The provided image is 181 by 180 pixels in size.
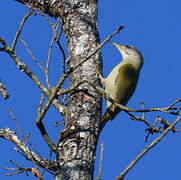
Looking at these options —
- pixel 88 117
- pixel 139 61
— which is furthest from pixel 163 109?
pixel 139 61

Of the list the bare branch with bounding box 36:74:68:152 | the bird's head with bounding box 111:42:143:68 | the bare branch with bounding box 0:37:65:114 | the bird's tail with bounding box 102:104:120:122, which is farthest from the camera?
the bird's head with bounding box 111:42:143:68

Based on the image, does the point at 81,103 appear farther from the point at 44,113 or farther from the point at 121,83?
the point at 121,83

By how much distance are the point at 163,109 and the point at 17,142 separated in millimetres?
1401

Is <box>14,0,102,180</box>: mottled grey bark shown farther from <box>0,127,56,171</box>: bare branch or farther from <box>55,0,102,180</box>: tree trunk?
<box>0,127,56,171</box>: bare branch

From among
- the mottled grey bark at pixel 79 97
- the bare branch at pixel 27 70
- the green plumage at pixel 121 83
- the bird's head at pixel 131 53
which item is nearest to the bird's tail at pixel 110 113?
the green plumage at pixel 121 83

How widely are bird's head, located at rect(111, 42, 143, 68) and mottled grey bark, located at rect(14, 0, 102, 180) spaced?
5.53ft

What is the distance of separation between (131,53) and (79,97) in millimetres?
2612

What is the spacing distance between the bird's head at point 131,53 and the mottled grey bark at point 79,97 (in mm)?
1686

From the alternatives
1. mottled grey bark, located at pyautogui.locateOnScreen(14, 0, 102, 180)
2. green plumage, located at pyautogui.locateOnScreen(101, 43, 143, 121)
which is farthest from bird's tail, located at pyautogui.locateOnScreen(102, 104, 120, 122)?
mottled grey bark, located at pyautogui.locateOnScreen(14, 0, 102, 180)

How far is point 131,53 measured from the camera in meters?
6.38

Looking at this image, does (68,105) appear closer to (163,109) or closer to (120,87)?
(163,109)

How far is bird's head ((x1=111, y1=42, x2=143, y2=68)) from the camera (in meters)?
6.35

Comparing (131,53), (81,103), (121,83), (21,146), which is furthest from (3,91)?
(131,53)

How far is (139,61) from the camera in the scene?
641cm
